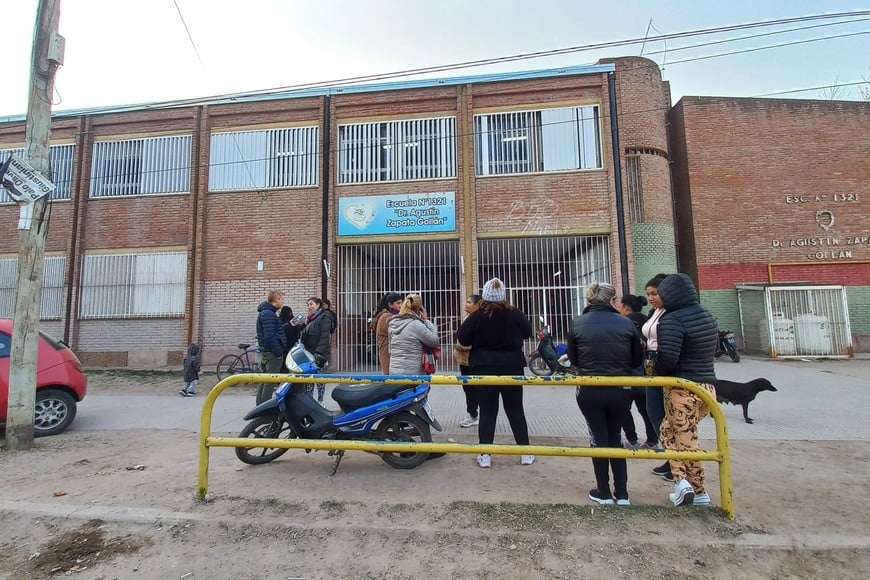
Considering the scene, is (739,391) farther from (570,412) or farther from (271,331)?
(271,331)

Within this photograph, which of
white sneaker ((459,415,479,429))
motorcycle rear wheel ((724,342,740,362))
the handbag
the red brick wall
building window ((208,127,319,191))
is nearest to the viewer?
the handbag

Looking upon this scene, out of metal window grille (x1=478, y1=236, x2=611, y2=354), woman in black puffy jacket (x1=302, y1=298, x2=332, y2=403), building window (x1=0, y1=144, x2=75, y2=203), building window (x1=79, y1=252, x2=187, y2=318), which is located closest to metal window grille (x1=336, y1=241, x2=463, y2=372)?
metal window grille (x1=478, y1=236, x2=611, y2=354)

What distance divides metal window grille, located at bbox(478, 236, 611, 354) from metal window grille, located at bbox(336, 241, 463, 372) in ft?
3.69

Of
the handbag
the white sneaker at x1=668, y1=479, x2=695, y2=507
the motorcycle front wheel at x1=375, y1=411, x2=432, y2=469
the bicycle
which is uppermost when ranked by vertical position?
the handbag

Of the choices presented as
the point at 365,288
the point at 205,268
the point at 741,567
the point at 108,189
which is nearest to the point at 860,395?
the point at 741,567

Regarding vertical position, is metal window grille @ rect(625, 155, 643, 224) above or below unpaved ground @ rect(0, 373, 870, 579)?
above

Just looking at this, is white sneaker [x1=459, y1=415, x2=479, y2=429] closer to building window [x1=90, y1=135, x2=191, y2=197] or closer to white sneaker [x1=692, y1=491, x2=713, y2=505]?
white sneaker [x1=692, y1=491, x2=713, y2=505]

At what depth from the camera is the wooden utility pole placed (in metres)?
4.91

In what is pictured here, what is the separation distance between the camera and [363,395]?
4.15 metres

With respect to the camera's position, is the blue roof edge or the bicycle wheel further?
the blue roof edge

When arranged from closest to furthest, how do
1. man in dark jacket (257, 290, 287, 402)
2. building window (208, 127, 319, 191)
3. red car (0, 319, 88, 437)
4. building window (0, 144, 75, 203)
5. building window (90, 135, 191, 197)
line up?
1. red car (0, 319, 88, 437)
2. man in dark jacket (257, 290, 287, 402)
3. building window (208, 127, 319, 191)
4. building window (90, 135, 191, 197)
5. building window (0, 144, 75, 203)

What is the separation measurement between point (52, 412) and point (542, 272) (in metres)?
10.4

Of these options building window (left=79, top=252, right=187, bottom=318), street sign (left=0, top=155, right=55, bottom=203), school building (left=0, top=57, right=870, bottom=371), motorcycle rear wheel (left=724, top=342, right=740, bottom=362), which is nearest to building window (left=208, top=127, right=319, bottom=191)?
school building (left=0, top=57, right=870, bottom=371)

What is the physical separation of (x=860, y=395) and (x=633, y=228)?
648cm
